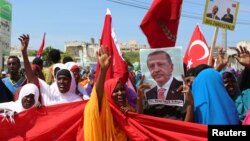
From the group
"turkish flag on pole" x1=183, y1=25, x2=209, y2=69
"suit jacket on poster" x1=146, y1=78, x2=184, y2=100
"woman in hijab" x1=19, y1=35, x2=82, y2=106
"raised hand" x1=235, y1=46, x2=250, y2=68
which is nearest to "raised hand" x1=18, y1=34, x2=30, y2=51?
"woman in hijab" x1=19, y1=35, x2=82, y2=106

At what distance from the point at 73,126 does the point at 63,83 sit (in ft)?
1.95

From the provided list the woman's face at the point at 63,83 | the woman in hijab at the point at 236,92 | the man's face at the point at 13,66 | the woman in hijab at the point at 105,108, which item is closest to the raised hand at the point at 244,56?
the woman in hijab at the point at 236,92

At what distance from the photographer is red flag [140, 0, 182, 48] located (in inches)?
190

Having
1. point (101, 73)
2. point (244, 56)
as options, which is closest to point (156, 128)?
point (101, 73)

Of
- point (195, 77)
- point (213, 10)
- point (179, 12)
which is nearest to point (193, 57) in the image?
point (213, 10)

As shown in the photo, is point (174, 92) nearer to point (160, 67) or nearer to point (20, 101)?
point (160, 67)

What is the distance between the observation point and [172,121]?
13.7 feet

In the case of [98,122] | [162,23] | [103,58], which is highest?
[162,23]

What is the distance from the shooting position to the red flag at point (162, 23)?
4.82m

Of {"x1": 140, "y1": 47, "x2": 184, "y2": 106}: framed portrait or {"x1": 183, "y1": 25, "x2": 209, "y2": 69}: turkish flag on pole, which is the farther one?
{"x1": 183, "y1": 25, "x2": 209, "y2": 69}: turkish flag on pole

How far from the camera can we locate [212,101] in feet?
13.3

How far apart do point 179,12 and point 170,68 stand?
983 mm

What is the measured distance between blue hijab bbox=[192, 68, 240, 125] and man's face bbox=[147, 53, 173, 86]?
0.31 metres

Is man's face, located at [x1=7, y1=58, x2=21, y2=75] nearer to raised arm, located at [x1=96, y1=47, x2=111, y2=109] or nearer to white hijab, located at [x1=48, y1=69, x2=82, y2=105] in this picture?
white hijab, located at [x1=48, y1=69, x2=82, y2=105]
